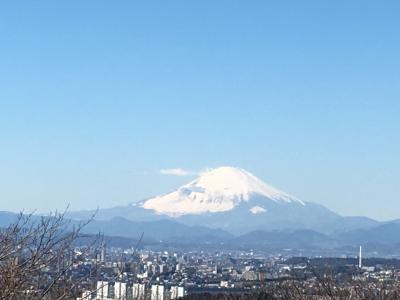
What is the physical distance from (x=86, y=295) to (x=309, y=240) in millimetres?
166760

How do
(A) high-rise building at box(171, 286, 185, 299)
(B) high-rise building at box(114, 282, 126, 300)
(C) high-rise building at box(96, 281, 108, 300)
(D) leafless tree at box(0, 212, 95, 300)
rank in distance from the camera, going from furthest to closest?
(A) high-rise building at box(171, 286, 185, 299)
(B) high-rise building at box(114, 282, 126, 300)
(C) high-rise building at box(96, 281, 108, 300)
(D) leafless tree at box(0, 212, 95, 300)

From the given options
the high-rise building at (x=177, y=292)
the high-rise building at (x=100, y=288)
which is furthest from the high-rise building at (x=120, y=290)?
the high-rise building at (x=177, y=292)

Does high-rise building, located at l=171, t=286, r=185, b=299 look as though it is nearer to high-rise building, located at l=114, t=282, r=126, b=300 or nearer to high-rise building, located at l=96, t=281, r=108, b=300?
high-rise building, located at l=114, t=282, r=126, b=300

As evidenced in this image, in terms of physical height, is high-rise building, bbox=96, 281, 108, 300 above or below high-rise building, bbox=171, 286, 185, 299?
above

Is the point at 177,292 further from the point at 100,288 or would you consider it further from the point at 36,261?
the point at 36,261

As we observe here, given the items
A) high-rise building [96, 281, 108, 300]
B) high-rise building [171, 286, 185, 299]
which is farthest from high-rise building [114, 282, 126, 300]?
high-rise building [171, 286, 185, 299]

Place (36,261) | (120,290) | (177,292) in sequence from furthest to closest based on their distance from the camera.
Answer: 1. (177,292)
2. (120,290)
3. (36,261)

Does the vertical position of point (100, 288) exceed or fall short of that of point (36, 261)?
it falls short

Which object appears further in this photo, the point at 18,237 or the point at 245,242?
the point at 245,242

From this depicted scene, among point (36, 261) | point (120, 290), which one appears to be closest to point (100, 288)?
point (36, 261)

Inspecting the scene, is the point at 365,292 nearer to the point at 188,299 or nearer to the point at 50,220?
the point at 50,220

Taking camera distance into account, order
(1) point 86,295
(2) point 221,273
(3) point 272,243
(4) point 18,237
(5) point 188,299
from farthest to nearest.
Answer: (3) point 272,243 < (2) point 221,273 < (5) point 188,299 < (1) point 86,295 < (4) point 18,237

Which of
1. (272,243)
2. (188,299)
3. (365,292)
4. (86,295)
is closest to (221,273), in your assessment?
(188,299)

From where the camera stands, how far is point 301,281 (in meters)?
25.2
